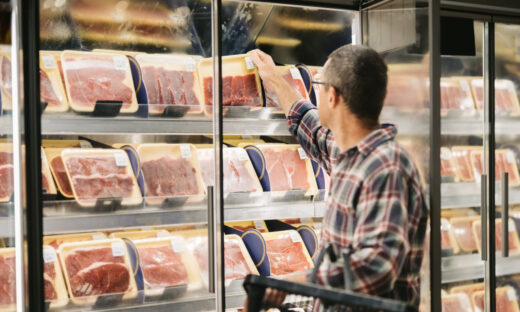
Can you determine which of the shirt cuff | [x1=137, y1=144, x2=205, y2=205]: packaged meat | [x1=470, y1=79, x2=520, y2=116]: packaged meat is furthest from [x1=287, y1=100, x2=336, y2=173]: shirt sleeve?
[x1=470, y1=79, x2=520, y2=116]: packaged meat

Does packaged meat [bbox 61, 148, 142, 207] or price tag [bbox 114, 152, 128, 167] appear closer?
packaged meat [bbox 61, 148, 142, 207]

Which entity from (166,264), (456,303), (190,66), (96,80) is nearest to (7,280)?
(166,264)

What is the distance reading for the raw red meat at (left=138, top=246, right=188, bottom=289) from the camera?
2387 mm

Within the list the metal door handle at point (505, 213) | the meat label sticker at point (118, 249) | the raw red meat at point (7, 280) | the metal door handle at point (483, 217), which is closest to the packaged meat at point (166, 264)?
the meat label sticker at point (118, 249)

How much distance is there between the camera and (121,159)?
7.87 feet

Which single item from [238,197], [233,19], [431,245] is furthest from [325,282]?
[233,19]

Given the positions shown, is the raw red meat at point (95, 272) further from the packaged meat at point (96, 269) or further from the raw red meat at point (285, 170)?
the raw red meat at point (285, 170)

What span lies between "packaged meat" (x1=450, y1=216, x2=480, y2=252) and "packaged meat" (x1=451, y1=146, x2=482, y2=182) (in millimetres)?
266

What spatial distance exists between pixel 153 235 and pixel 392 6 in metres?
1.66

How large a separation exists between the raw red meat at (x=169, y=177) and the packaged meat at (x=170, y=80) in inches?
11.9

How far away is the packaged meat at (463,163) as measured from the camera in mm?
3254

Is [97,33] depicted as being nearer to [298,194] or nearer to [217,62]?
[217,62]

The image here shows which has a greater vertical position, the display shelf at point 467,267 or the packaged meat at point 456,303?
the display shelf at point 467,267

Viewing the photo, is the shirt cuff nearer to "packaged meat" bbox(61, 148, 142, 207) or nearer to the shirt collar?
the shirt collar
